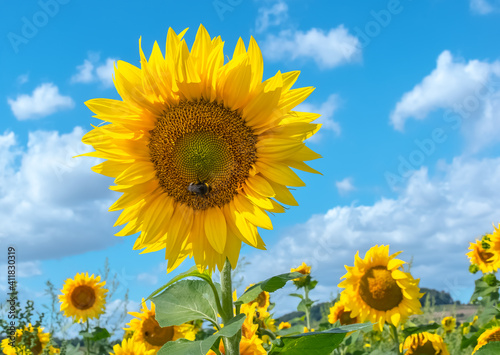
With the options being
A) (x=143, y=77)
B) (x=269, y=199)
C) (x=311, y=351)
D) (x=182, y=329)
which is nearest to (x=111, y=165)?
(x=143, y=77)

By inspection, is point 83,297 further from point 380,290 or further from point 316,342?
point 316,342

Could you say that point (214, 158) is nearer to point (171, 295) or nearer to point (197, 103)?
point (197, 103)

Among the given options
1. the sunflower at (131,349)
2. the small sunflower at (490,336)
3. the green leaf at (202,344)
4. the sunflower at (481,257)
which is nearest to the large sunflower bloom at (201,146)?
the green leaf at (202,344)

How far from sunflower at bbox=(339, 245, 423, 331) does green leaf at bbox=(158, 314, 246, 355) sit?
10.7ft

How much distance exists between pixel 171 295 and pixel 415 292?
3379 mm

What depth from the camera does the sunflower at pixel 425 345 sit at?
4941 millimetres

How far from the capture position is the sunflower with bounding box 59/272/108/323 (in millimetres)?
7520

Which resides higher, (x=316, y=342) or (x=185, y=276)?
(x=185, y=276)

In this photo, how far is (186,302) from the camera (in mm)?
2572

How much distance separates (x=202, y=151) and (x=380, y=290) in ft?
10.7

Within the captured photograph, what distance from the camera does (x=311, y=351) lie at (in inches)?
91.5

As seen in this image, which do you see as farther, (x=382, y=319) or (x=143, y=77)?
(x=382, y=319)

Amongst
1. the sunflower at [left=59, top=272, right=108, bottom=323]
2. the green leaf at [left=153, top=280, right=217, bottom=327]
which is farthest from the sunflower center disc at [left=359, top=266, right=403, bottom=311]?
the sunflower at [left=59, top=272, right=108, bottom=323]

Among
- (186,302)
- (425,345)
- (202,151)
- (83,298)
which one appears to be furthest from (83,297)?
(202,151)
